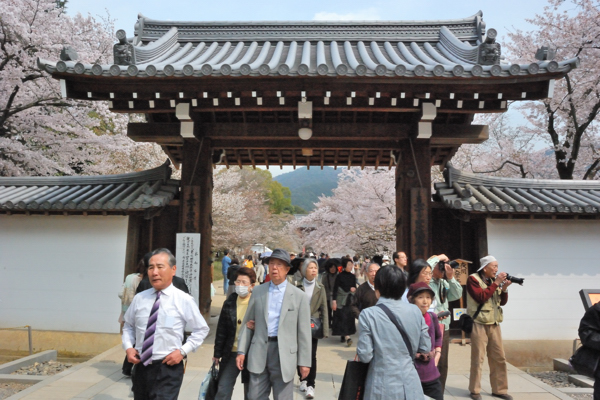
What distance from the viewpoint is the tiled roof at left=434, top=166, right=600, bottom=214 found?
24.7 feet

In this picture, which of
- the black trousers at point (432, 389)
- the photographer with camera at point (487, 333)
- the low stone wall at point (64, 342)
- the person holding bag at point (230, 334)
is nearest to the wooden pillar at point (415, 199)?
the photographer with camera at point (487, 333)

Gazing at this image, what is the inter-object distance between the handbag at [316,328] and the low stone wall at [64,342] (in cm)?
453

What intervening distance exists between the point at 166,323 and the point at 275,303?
3.30 feet

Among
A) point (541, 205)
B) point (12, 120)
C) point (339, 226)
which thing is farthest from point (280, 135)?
point (339, 226)

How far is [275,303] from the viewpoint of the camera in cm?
394

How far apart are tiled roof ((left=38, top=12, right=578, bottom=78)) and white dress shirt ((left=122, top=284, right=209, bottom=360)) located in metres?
4.10

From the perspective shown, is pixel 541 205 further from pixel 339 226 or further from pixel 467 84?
pixel 339 226

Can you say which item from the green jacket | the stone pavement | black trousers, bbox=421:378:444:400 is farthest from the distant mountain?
black trousers, bbox=421:378:444:400

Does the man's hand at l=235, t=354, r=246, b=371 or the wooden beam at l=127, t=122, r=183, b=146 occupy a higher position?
the wooden beam at l=127, t=122, r=183, b=146

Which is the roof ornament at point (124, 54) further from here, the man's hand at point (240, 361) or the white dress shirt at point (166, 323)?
the man's hand at point (240, 361)

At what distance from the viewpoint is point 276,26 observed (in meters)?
10.2

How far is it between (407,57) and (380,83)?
2.05 m

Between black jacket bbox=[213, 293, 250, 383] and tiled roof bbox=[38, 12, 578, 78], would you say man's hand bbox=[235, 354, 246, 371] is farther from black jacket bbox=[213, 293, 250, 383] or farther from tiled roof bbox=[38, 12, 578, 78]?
tiled roof bbox=[38, 12, 578, 78]

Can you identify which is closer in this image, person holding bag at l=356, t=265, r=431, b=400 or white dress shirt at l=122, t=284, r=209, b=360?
person holding bag at l=356, t=265, r=431, b=400
